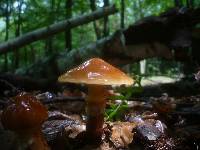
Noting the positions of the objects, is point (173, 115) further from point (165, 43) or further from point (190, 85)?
point (165, 43)

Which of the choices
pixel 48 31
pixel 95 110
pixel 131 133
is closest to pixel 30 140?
pixel 95 110

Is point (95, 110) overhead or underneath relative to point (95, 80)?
underneath

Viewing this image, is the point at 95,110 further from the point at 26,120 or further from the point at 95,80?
the point at 26,120

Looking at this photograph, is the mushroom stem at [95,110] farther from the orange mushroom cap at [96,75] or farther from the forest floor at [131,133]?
the orange mushroom cap at [96,75]

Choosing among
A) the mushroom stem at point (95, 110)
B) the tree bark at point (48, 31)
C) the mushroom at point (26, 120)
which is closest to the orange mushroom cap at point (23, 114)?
the mushroom at point (26, 120)

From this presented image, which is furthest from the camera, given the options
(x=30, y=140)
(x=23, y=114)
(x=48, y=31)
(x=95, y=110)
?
(x=48, y=31)

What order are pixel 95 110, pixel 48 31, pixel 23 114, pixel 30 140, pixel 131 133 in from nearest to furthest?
pixel 23 114, pixel 30 140, pixel 95 110, pixel 131 133, pixel 48 31
